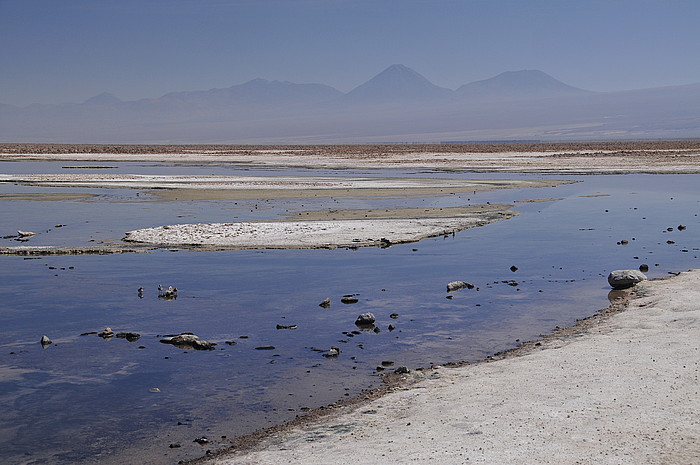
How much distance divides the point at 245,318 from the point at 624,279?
25.2 feet

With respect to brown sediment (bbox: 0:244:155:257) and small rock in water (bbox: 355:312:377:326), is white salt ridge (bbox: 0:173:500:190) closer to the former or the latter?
brown sediment (bbox: 0:244:155:257)

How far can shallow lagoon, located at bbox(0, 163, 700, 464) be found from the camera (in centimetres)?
1002

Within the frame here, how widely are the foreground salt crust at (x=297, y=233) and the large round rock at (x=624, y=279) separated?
784 centimetres

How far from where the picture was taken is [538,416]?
353 inches

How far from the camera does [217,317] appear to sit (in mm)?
14953

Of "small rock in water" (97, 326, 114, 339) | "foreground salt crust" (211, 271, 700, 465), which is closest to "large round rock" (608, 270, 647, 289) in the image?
"foreground salt crust" (211, 271, 700, 465)

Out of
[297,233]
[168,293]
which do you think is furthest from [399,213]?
[168,293]

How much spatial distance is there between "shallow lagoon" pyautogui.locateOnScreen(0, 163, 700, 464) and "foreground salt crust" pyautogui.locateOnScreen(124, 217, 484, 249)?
0.90m

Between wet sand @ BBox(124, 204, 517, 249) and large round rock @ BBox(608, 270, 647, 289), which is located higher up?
large round rock @ BBox(608, 270, 647, 289)

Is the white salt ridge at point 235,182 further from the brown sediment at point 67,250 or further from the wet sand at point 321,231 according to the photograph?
the brown sediment at point 67,250

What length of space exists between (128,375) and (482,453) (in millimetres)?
5663

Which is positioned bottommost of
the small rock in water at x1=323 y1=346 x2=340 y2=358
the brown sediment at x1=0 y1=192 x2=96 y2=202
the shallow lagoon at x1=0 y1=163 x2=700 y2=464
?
the brown sediment at x1=0 y1=192 x2=96 y2=202

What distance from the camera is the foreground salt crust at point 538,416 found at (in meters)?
7.98

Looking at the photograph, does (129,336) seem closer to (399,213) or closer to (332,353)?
(332,353)
